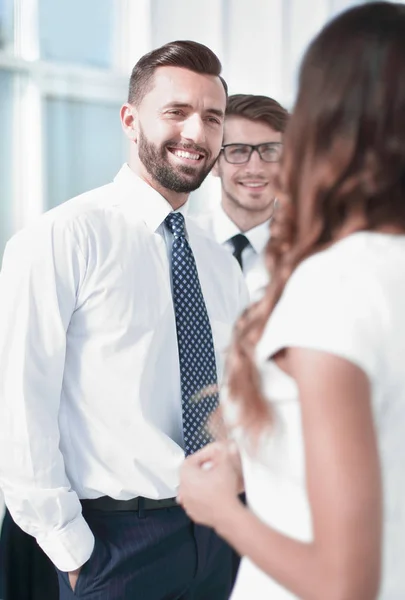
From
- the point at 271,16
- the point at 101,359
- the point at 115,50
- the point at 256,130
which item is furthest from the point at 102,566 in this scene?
the point at 271,16

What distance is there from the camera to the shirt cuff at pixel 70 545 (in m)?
1.42

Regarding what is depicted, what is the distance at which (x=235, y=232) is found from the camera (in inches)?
98.2

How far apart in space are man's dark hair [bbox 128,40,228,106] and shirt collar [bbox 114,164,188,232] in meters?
0.23

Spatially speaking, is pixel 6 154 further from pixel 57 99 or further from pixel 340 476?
pixel 340 476

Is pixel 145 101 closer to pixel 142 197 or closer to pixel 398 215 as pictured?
pixel 142 197

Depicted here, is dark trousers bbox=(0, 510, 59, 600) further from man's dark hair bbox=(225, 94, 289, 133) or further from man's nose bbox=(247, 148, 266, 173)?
man's dark hair bbox=(225, 94, 289, 133)

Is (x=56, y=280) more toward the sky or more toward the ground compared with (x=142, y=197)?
more toward the ground

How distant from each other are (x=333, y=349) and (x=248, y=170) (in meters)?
1.99

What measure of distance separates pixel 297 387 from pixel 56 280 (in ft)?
2.80

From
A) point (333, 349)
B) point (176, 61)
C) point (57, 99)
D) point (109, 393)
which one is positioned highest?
point (176, 61)

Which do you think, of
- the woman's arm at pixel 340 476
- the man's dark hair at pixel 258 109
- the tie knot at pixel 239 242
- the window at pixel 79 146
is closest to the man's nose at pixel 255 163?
the man's dark hair at pixel 258 109

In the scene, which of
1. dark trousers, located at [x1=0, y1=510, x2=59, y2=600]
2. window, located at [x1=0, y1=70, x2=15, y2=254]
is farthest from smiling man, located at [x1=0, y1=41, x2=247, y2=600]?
window, located at [x1=0, y1=70, x2=15, y2=254]

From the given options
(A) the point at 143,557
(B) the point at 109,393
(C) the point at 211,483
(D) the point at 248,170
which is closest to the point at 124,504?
(A) the point at 143,557

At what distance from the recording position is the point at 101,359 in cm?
148
